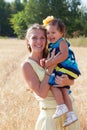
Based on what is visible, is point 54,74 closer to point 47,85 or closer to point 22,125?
point 47,85

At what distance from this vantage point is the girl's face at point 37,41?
3607mm

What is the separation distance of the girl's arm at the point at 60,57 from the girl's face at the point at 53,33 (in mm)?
99

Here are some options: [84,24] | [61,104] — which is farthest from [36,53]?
[84,24]

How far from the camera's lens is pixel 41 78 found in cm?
361

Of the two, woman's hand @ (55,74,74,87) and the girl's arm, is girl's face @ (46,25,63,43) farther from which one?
woman's hand @ (55,74,74,87)

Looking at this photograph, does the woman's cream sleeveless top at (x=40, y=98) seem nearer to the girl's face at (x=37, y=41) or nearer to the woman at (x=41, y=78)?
the woman at (x=41, y=78)

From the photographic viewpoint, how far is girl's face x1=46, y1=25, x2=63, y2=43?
150 inches

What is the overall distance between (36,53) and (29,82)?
24 cm

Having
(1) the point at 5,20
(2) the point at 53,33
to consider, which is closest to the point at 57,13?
(1) the point at 5,20

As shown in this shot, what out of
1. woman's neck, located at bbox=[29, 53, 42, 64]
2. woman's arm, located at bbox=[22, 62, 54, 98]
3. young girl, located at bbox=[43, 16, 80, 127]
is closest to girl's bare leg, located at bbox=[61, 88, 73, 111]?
young girl, located at bbox=[43, 16, 80, 127]

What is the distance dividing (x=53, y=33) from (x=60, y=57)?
0.85 ft

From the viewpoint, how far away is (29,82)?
11.8 ft

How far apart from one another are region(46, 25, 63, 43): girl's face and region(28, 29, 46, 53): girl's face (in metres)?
0.16

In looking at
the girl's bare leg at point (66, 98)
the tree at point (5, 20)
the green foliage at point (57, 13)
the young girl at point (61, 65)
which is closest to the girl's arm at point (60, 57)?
the young girl at point (61, 65)
